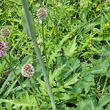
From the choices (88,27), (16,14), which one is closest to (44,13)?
(88,27)

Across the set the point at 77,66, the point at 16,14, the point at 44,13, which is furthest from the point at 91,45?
the point at 16,14

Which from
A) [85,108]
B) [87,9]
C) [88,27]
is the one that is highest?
[87,9]

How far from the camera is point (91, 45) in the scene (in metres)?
1.74

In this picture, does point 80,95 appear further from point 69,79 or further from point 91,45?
point 91,45

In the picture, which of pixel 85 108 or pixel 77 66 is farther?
pixel 77 66

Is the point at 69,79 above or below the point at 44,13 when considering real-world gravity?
below

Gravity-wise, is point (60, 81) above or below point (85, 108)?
above

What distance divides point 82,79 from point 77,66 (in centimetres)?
10

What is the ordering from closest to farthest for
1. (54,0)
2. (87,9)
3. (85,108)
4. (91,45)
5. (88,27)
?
(85,108) < (91,45) < (88,27) < (87,9) < (54,0)

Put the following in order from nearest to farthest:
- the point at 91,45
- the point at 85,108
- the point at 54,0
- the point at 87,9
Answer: the point at 85,108
the point at 91,45
the point at 87,9
the point at 54,0

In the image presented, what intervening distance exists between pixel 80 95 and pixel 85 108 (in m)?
0.18

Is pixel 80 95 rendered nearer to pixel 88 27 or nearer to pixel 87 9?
pixel 88 27

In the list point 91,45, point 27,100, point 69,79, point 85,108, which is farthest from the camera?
point 91,45

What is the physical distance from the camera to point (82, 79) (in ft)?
4.59
